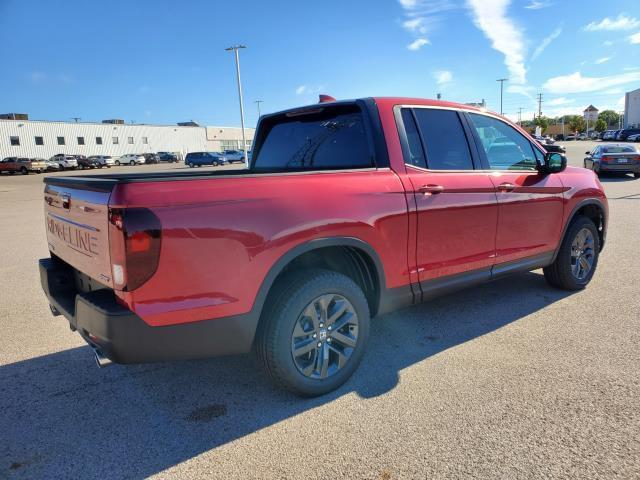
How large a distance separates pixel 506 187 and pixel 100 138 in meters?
69.1

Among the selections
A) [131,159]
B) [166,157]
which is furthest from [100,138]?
[166,157]

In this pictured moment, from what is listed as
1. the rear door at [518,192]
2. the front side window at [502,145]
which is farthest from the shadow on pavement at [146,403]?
the front side window at [502,145]

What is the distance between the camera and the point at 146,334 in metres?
2.30

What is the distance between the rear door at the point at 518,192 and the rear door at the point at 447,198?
16 centimetres

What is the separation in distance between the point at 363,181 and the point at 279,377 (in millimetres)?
1331

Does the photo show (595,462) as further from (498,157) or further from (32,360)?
(32,360)

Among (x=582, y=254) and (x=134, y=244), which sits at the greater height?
(x=134, y=244)

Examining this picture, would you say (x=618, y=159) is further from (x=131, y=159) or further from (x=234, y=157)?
(x=131, y=159)

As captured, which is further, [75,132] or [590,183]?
Result: [75,132]

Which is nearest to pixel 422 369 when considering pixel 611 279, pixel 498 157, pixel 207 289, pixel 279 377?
pixel 279 377

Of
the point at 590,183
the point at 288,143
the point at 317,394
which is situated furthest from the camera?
the point at 590,183

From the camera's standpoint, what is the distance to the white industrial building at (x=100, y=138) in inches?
2164

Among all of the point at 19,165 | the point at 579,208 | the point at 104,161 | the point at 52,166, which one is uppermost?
the point at 104,161

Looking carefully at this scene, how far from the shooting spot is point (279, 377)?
2775 mm
